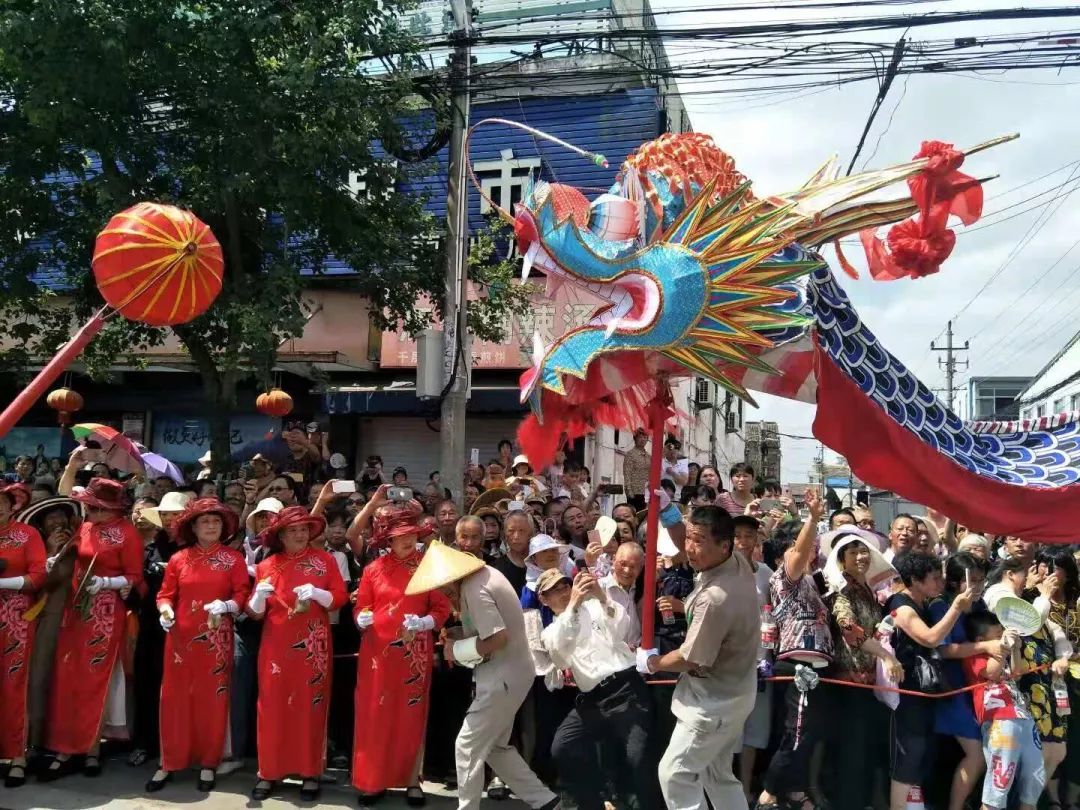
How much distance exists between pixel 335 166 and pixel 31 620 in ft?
16.4

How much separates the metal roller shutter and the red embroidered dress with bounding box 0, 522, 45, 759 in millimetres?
8951

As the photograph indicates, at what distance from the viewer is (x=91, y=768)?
5547 millimetres

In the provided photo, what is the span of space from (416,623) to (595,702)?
102cm

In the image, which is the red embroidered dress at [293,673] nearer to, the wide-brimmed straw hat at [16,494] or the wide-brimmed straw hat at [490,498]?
the wide-brimmed straw hat at [16,494]

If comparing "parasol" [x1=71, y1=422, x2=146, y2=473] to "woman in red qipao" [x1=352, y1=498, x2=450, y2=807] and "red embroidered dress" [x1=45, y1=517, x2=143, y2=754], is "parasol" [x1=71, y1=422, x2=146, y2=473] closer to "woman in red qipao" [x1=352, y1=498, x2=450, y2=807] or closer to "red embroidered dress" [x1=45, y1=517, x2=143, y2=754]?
"red embroidered dress" [x1=45, y1=517, x2=143, y2=754]

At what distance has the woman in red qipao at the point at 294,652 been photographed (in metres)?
5.32

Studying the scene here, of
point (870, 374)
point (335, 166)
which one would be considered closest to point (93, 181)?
point (335, 166)

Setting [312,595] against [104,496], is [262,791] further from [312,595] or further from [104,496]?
[104,496]

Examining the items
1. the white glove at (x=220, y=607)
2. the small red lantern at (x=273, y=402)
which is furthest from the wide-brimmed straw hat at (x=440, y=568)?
the small red lantern at (x=273, y=402)

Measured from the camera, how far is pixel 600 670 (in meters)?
4.67

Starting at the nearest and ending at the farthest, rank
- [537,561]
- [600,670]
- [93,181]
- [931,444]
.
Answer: [931,444] → [600,670] → [537,561] → [93,181]

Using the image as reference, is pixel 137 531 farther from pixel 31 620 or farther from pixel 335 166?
pixel 335 166

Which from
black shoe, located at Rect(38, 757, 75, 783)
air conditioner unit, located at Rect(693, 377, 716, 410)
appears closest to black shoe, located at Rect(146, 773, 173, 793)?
black shoe, located at Rect(38, 757, 75, 783)

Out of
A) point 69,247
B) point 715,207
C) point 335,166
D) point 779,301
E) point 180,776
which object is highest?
point 335,166
